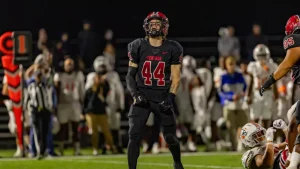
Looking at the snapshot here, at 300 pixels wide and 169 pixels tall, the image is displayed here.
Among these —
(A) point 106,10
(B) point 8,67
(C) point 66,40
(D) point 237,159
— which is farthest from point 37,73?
(A) point 106,10

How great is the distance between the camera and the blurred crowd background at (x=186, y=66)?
19531 millimetres

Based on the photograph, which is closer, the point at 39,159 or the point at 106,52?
the point at 39,159

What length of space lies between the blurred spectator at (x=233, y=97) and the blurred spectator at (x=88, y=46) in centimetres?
579

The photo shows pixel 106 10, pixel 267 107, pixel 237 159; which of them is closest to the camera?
pixel 237 159

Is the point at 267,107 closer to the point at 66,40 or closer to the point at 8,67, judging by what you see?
the point at 8,67

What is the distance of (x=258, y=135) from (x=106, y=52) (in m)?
12.4

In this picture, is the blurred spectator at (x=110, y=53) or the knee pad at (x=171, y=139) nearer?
the knee pad at (x=171, y=139)

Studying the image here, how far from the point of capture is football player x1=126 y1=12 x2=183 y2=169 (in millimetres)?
11625

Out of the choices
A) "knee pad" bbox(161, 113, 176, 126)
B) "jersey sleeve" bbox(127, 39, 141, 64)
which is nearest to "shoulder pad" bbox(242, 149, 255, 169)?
"knee pad" bbox(161, 113, 176, 126)

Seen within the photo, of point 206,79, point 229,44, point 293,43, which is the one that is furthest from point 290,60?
point 229,44

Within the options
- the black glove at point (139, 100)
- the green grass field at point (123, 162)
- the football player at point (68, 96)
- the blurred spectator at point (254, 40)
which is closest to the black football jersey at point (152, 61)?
the black glove at point (139, 100)

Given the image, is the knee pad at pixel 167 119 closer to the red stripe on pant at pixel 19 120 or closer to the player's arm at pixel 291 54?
the player's arm at pixel 291 54

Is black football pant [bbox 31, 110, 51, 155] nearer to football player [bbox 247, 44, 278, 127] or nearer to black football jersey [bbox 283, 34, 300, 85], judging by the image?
football player [bbox 247, 44, 278, 127]

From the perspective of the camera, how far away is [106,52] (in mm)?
22969
